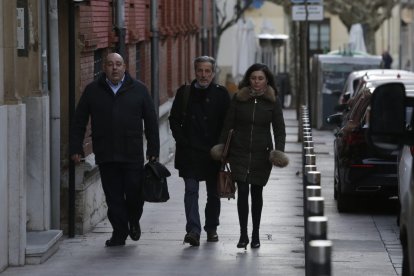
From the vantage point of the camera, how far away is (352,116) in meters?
17.6

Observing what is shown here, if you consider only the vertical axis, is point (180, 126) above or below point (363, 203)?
above

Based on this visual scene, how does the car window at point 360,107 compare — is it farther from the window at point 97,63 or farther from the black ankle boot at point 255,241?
the black ankle boot at point 255,241

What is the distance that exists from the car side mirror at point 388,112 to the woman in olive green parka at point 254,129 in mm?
5563

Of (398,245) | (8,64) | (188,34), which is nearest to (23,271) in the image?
(8,64)

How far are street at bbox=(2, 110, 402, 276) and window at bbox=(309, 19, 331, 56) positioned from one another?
76.4 meters

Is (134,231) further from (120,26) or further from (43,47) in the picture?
(120,26)

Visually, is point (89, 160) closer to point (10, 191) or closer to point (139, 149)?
point (139, 149)

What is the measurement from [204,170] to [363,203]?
5141mm

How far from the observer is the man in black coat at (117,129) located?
13271mm

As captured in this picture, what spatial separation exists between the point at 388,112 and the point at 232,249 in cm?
620

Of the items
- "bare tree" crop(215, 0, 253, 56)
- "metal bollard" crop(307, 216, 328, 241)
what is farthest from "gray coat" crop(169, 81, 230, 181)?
"bare tree" crop(215, 0, 253, 56)

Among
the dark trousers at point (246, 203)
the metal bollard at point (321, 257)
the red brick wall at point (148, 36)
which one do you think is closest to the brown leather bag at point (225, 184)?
the dark trousers at point (246, 203)

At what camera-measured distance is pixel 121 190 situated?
1355 cm

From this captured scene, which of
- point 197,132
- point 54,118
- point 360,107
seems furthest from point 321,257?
point 360,107
